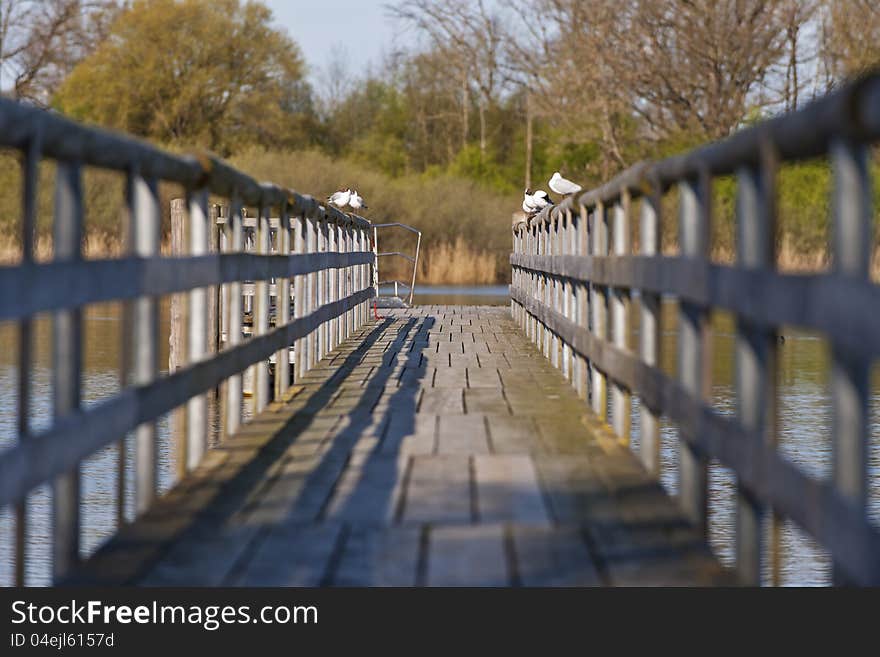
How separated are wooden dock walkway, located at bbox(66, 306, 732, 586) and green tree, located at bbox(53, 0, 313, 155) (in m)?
48.5

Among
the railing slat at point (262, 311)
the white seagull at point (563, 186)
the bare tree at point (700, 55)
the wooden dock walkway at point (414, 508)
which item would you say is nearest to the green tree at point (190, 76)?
the bare tree at point (700, 55)

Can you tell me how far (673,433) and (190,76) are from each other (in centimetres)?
4649

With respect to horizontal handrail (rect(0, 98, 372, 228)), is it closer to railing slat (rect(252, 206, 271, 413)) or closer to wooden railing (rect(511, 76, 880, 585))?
railing slat (rect(252, 206, 271, 413))

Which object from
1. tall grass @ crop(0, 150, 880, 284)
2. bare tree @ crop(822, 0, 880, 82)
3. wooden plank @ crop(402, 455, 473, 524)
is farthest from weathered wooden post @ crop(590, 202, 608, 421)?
bare tree @ crop(822, 0, 880, 82)

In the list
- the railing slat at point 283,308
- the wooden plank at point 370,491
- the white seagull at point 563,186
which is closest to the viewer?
the wooden plank at point 370,491

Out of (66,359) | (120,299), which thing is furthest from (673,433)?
(66,359)

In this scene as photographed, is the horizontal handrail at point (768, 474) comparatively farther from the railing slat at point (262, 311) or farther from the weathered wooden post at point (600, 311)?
the railing slat at point (262, 311)

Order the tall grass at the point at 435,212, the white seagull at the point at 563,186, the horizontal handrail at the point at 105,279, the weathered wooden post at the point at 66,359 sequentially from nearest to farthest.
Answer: the horizontal handrail at the point at 105,279 → the weathered wooden post at the point at 66,359 → the white seagull at the point at 563,186 → the tall grass at the point at 435,212

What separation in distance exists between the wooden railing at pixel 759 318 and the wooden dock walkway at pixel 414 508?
269 millimetres

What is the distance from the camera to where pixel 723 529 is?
7.98 m

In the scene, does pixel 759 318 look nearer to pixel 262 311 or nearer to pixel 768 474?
pixel 768 474

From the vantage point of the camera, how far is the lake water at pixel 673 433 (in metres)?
7.43

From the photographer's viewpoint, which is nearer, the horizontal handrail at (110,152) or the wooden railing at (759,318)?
the wooden railing at (759,318)

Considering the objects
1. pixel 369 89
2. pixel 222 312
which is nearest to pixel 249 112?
pixel 369 89
